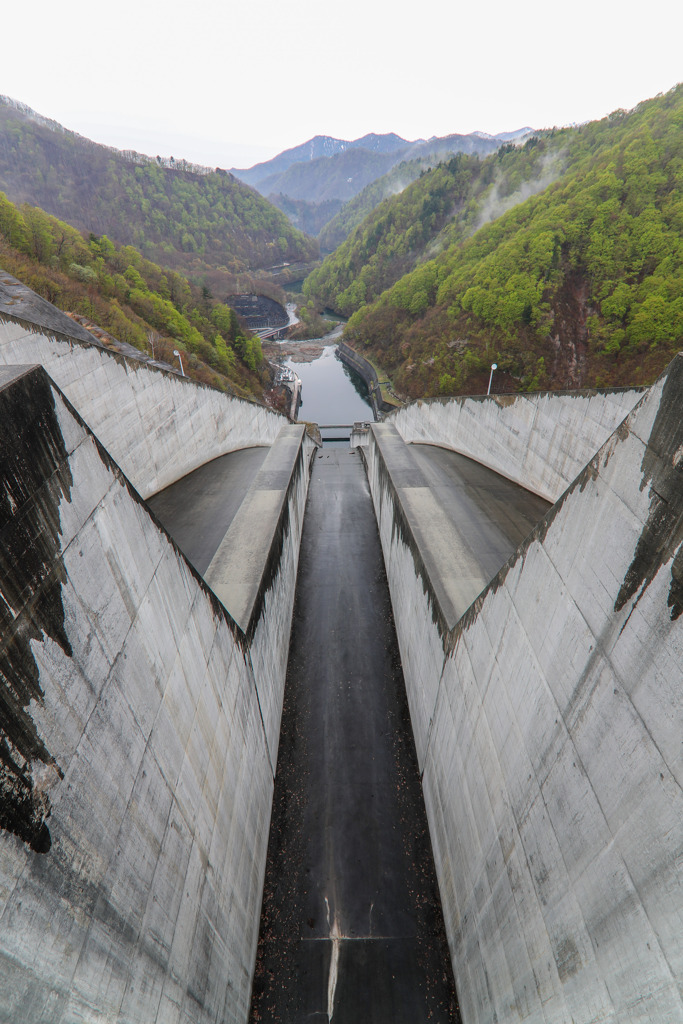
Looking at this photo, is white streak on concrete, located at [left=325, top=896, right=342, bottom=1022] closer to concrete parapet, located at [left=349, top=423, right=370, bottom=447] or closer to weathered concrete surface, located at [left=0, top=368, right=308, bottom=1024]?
weathered concrete surface, located at [left=0, top=368, right=308, bottom=1024]

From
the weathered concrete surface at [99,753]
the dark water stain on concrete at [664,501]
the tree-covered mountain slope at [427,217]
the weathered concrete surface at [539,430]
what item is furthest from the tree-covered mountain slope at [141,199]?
the dark water stain on concrete at [664,501]

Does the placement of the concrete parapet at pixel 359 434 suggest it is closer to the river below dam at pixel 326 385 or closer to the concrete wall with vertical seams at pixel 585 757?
the river below dam at pixel 326 385

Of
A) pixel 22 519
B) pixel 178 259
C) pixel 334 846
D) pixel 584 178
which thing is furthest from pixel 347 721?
pixel 178 259

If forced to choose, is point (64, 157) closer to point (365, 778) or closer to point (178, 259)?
point (178, 259)

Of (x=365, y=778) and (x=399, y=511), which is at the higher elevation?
(x=399, y=511)

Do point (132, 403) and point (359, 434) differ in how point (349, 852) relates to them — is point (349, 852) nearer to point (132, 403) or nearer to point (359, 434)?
point (132, 403)

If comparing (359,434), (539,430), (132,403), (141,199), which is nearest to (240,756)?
(132,403)
